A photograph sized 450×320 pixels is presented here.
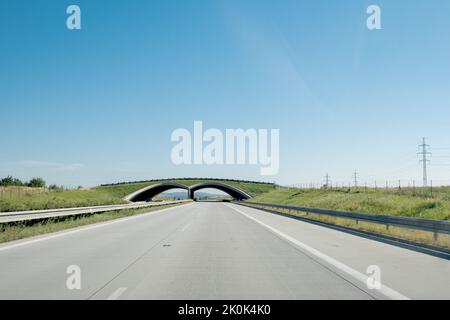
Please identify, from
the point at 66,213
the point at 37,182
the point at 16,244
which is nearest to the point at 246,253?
the point at 16,244

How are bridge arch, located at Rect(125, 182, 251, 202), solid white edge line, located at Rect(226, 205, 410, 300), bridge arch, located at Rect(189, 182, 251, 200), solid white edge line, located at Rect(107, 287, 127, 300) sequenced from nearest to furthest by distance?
solid white edge line, located at Rect(107, 287, 127, 300)
solid white edge line, located at Rect(226, 205, 410, 300)
bridge arch, located at Rect(125, 182, 251, 202)
bridge arch, located at Rect(189, 182, 251, 200)

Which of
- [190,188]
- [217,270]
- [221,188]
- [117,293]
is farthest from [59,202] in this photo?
[221,188]

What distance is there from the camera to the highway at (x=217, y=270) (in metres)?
6.45

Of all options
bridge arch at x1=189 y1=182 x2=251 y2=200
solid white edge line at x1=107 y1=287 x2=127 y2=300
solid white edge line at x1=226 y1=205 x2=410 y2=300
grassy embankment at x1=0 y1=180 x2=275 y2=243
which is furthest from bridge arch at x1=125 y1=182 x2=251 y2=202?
solid white edge line at x1=107 y1=287 x2=127 y2=300

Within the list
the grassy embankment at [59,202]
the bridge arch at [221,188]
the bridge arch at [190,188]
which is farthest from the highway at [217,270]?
the bridge arch at [221,188]

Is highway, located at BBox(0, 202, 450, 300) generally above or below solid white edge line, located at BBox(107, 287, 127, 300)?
below

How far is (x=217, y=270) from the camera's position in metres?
8.40

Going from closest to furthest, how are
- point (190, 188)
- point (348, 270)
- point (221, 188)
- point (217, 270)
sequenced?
point (217, 270) → point (348, 270) → point (190, 188) → point (221, 188)

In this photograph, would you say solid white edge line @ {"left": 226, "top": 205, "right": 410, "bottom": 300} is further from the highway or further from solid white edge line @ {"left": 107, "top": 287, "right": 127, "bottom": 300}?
solid white edge line @ {"left": 107, "top": 287, "right": 127, "bottom": 300}

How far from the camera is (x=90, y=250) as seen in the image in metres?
11.5

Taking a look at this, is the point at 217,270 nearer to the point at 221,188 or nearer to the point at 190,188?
the point at 190,188

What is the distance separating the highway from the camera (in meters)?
6.45
